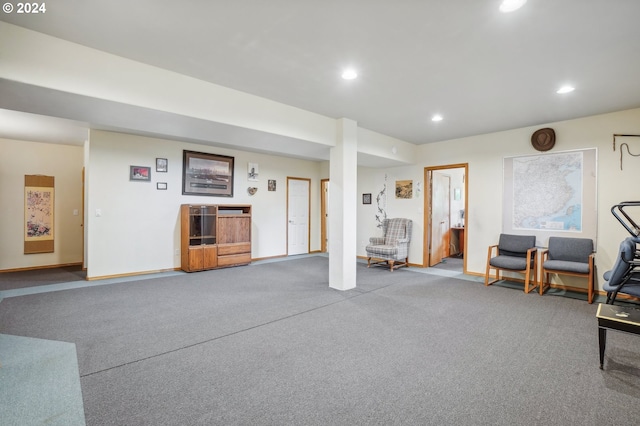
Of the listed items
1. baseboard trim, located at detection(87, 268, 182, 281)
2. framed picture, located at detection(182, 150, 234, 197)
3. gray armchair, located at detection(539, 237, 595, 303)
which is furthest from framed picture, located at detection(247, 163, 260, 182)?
gray armchair, located at detection(539, 237, 595, 303)

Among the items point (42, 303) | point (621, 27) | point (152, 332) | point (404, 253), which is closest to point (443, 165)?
point (404, 253)

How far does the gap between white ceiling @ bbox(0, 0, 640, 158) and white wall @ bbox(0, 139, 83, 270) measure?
440 centimetres

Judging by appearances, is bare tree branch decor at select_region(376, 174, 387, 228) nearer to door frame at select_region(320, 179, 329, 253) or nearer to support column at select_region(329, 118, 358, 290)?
door frame at select_region(320, 179, 329, 253)

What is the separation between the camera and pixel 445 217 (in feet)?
25.5

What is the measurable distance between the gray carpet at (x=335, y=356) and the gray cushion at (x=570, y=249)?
0.79 metres

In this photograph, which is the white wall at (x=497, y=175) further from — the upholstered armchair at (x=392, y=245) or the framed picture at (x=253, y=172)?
the framed picture at (x=253, y=172)

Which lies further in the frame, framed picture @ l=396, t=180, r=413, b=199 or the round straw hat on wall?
framed picture @ l=396, t=180, r=413, b=199

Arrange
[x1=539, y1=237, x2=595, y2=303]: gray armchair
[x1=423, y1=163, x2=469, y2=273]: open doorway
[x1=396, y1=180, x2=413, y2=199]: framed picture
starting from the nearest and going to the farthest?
[x1=539, y1=237, x2=595, y2=303]: gray armchair < [x1=423, y1=163, x2=469, y2=273]: open doorway < [x1=396, y1=180, x2=413, y2=199]: framed picture

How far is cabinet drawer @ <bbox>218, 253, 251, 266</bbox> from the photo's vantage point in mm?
6311

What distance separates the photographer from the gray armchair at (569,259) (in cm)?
415

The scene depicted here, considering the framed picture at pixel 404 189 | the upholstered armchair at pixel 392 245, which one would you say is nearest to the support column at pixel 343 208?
the upholstered armchair at pixel 392 245

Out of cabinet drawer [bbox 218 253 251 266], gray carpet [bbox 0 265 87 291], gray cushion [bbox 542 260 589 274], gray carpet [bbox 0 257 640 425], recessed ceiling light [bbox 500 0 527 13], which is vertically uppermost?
recessed ceiling light [bbox 500 0 527 13]

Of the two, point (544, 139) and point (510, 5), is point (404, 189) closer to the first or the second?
point (544, 139)

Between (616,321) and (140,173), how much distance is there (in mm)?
6868
